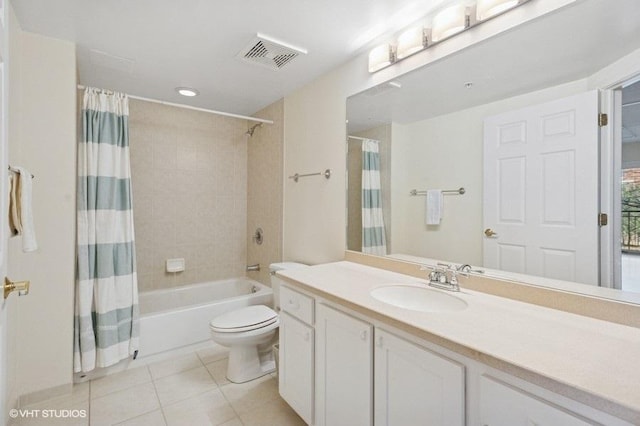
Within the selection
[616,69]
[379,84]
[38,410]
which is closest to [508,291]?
[616,69]

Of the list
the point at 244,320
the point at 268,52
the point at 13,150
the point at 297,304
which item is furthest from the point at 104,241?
the point at 268,52

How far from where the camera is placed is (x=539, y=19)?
1200 mm

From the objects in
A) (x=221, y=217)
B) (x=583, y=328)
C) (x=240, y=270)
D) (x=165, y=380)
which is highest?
(x=221, y=217)

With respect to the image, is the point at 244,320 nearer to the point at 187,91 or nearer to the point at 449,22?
the point at 187,91

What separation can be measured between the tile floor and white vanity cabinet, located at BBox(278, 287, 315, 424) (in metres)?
0.25

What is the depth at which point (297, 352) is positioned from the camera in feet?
5.14

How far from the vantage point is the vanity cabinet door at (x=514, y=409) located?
0.69 m

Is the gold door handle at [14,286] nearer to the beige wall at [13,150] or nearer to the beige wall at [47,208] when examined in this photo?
the beige wall at [13,150]

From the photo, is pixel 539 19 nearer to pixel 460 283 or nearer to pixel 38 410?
pixel 460 283

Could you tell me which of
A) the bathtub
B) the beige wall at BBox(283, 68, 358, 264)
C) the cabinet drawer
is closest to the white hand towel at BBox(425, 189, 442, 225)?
the beige wall at BBox(283, 68, 358, 264)

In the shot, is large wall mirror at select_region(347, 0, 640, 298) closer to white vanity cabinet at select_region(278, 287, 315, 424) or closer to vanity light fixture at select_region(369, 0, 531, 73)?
vanity light fixture at select_region(369, 0, 531, 73)

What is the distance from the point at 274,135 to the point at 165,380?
7.46ft

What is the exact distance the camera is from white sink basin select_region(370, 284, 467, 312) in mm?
1337

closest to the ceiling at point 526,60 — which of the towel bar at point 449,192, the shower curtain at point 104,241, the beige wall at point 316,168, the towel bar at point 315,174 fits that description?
the towel bar at point 449,192
